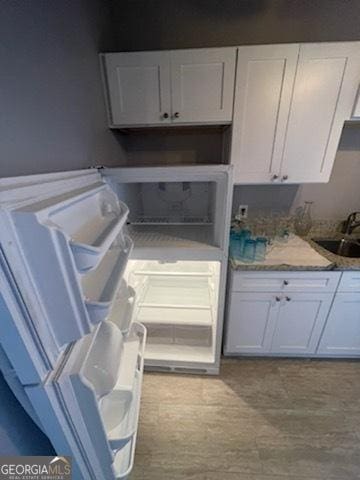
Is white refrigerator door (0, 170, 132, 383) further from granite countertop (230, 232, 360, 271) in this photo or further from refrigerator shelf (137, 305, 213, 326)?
refrigerator shelf (137, 305, 213, 326)

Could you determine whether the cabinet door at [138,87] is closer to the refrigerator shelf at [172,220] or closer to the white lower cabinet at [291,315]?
the refrigerator shelf at [172,220]

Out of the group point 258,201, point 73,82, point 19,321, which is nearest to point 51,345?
point 19,321

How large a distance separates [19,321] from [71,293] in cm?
11

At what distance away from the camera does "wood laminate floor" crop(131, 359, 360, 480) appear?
116 cm

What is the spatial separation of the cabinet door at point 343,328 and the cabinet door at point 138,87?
1820mm

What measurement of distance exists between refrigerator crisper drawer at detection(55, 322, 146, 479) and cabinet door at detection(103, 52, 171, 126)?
1.32m

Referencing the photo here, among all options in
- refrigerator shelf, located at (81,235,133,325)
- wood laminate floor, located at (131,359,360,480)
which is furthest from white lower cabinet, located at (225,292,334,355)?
refrigerator shelf, located at (81,235,133,325)

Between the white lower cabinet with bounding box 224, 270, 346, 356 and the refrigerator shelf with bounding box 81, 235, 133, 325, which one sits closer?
the refrigerator shelf with bounding box 81, 235, 133, 325

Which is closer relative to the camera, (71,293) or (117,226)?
(71,293)

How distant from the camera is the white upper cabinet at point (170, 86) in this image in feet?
4.15

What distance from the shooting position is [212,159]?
1802 millimetres

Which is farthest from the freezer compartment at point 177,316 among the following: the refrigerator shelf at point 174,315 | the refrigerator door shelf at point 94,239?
the refrigerator door shelf at point 94,239

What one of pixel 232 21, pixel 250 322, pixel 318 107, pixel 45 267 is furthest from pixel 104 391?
pixel 232 21

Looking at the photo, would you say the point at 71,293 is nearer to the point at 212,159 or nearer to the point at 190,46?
the point at 212,159
